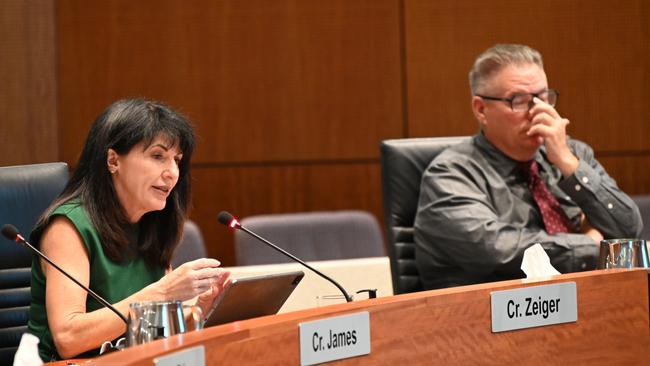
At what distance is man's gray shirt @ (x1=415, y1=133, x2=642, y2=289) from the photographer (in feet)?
9.82

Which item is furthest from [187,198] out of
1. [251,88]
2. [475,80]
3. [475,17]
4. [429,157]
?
[475,17]

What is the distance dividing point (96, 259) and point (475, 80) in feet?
4.79

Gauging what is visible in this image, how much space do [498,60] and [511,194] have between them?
0.43 meters

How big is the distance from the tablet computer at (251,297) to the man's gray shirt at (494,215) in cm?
100

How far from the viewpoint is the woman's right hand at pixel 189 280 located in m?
2.21

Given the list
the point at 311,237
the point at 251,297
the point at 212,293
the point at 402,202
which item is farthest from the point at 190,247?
the point at 251,297

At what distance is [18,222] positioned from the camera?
263cm

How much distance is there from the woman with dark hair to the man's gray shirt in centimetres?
85

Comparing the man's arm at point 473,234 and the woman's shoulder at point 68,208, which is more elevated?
the woman's shoulder at point 68,208

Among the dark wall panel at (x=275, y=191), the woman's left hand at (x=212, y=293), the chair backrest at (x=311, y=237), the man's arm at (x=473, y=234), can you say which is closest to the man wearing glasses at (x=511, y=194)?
the man's arm at (x=473, y=234)

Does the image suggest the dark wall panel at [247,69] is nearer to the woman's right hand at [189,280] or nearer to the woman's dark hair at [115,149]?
the woman's dark hair at [115,149]

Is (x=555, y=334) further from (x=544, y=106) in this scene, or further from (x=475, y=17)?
(x=475, y=17)

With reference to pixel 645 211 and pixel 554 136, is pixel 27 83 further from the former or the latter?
pixel 645 211

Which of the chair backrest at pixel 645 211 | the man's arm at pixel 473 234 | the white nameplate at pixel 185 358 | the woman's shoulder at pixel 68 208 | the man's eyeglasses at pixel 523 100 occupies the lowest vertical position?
the chair backrest at pixel 645 211
